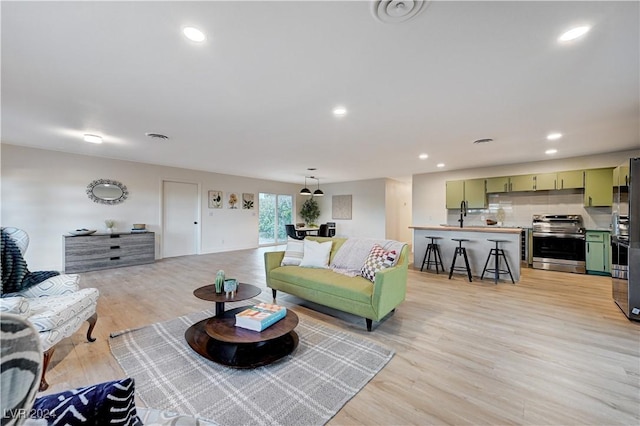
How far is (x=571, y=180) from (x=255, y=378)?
6.96 meters

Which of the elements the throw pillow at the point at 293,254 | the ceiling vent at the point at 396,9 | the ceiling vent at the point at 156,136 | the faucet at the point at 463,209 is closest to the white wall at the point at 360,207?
the faucet at the point at 463,209

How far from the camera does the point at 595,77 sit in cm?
230

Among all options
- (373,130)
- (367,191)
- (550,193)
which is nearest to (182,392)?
(373,130)

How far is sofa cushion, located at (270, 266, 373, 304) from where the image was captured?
2691 mm

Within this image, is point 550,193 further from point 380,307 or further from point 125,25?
point 125,25

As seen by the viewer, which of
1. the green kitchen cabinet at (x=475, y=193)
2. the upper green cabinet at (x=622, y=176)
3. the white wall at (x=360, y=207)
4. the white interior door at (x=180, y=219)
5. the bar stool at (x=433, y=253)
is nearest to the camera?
the upper green cabinet at (x=622, y=176)

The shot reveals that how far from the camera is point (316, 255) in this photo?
357 cm

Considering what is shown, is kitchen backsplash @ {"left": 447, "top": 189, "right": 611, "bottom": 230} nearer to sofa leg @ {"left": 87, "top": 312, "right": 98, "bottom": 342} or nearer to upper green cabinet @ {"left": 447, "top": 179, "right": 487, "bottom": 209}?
upper green cabinet @ {"left": 447, "top": 179, "right": 487, "bottom": 209}

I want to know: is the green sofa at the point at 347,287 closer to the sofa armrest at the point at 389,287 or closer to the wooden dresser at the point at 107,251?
the sofa armrest at the point at 389,287

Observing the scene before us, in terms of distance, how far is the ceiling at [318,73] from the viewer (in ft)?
5.32

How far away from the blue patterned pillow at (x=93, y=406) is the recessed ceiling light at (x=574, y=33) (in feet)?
9.73

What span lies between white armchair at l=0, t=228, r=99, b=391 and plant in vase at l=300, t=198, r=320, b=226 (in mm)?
8100

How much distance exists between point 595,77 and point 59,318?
4777mm

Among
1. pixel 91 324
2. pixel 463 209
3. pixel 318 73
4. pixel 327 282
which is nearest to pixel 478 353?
pixel 327 282
